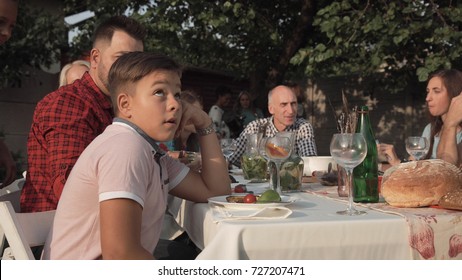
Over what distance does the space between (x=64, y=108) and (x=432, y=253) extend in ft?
5.20

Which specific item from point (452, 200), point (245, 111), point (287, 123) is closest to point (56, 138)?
point (452, 200)

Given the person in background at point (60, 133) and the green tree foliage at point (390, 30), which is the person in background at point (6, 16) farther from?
the green tree foliage at point (390, 30)

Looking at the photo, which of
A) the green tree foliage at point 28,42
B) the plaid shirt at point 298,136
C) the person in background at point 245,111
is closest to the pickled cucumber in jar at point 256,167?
the plaid shirt at point 298,136

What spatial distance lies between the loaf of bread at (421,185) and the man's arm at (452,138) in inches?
30.0

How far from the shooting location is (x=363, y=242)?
5.46 ft

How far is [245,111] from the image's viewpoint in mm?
9508

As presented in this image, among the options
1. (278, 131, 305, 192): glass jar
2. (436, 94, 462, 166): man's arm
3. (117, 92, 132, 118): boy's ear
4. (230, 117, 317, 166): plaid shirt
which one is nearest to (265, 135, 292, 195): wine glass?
(278, 131, 305, 192): glass jar

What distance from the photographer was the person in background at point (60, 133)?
2268mm

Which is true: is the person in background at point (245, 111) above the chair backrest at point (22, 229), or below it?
above

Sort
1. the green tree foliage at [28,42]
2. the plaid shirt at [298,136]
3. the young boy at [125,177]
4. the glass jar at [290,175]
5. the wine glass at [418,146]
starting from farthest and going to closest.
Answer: the green tree foliage at [28,42] < the plaid shirt at [298,136] < the wine glass at [418,146] < the glass jar at [290,175] < the young boy at [125,177]

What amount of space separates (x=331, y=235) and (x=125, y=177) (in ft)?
2.08

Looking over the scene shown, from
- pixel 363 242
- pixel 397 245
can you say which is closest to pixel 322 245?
pixel 363 242

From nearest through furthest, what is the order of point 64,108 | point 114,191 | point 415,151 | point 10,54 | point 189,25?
point 114,191
point 64,108
point 415,151
point 10,54
point 189,25
